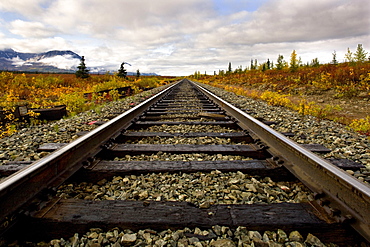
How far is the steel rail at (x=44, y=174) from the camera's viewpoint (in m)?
1.35

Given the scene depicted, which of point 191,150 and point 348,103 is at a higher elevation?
point 348,103

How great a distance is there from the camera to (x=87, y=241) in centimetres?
128

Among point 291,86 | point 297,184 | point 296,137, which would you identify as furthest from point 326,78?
point 297,184

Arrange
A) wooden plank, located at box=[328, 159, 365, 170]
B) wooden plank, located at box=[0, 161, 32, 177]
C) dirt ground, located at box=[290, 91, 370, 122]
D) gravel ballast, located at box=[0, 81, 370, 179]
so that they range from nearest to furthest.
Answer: wooden plank, located at box=[0, 161, 32, 177] < wooden plank, located at box=[328, 159, 365, 170] < gravel ballast, located at box=[0, 81, 370, 179] < dirt ground, located at box=[290, 91, 370, 122]

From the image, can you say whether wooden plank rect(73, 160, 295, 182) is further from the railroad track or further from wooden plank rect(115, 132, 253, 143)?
wooden plank rect(115, 132, 253, 143)

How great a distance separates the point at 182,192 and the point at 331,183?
44.4 inches

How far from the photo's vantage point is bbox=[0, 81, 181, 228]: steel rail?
135 centimetres

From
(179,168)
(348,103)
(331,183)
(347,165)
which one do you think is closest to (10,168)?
(179,168)

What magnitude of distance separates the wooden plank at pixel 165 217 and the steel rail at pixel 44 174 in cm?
17

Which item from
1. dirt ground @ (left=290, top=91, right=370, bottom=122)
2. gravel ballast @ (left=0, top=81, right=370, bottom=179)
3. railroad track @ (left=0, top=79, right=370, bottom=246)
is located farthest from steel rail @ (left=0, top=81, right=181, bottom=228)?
dirt ground @ (left=290, top=91, right=370, bottom=122)

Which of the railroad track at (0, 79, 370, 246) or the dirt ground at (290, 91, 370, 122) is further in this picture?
the dirt ground at (290, 91, 370, 122)

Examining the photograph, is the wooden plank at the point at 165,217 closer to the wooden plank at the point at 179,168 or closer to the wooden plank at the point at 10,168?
the wooden plank at the point at 179,168

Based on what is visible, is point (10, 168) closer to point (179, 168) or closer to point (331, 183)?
point (179, 168)

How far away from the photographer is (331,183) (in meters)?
1.62
